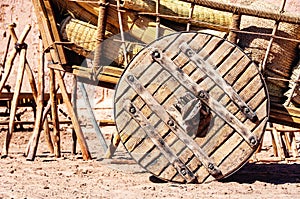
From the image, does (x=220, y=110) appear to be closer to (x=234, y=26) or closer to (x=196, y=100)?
(x=196, y=100)

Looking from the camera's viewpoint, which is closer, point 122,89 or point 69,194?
point 69,194

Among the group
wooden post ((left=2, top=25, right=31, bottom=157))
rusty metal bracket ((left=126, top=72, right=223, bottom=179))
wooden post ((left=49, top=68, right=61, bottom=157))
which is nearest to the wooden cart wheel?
rusty metal bracket ((left=126, top=72, right=223, bottom=179))

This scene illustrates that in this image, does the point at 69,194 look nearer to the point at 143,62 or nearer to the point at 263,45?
the point at 143,62

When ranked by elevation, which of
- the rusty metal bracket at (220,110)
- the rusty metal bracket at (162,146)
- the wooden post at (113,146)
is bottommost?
the wooden post at (113,146)

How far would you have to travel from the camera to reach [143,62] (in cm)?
555

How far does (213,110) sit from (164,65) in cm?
49

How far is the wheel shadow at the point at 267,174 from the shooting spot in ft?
19.8

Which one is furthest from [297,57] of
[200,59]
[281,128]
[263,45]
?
[281,128]

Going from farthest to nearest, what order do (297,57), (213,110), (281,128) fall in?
(281,128) < (297,57) < (213,110)

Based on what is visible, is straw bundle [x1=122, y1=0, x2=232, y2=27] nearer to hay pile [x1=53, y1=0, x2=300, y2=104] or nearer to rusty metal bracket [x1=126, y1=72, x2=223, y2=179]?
hay pile [x1=53, y1=0, x2=300, y2=104]

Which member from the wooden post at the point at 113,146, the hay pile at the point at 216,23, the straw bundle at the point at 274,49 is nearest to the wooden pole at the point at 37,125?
the wooden post at the point at 113,146

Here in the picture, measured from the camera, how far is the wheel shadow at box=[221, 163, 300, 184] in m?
6.03

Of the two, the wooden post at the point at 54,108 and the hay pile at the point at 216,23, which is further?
the wooden post at the point at 54,108

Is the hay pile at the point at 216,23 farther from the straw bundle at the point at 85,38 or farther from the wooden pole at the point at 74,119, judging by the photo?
the wooden pole at the point at 74,119
